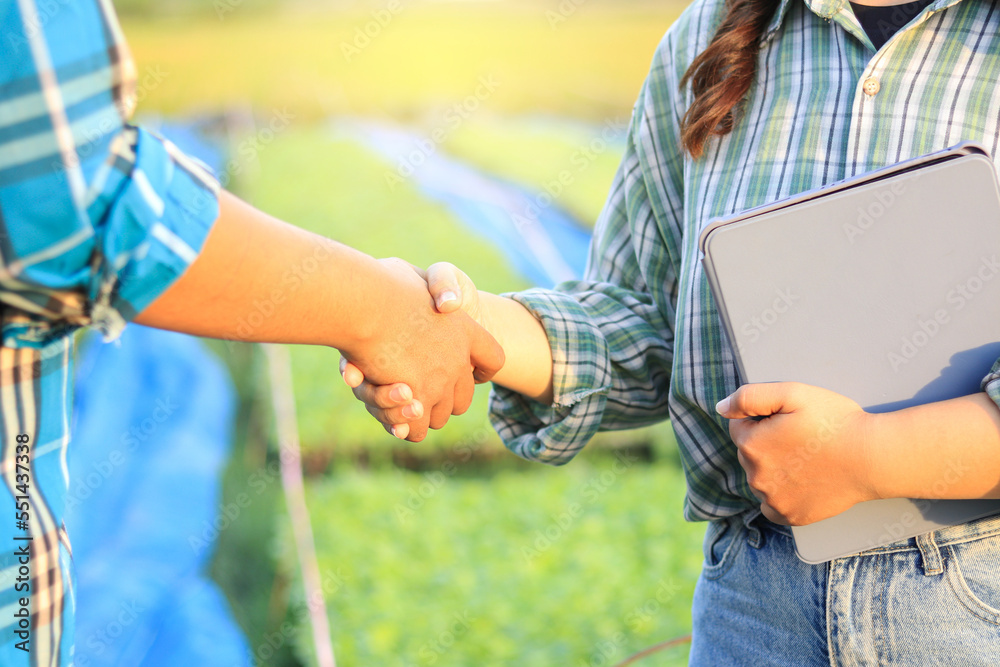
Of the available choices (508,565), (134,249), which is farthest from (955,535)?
(508,565)

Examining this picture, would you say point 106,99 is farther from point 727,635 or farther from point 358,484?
point 358,484

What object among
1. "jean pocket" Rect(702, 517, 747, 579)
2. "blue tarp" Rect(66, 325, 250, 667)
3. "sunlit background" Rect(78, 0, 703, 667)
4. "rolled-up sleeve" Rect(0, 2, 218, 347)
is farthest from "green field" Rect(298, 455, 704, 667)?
"rolled-up sleeve" Rect(0, 2, 218, 347)

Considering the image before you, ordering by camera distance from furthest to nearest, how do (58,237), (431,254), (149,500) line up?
(431,254)
(149,500)
(58,237)

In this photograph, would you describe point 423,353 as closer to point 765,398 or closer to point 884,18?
point 765,398

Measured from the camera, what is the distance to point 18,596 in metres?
0.52

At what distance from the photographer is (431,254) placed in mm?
4172

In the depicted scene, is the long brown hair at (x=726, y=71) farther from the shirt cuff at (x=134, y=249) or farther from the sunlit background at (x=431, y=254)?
the sunlit background at (x=431, y=254)

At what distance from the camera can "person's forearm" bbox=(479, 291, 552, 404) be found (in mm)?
870

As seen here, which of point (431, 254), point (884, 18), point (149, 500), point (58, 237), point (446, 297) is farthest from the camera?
point (431, 254)

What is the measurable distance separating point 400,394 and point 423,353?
0.05 m

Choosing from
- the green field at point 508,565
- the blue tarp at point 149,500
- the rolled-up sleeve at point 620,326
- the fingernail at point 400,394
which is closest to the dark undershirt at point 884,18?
the rolled-up sleeve at point 620,326

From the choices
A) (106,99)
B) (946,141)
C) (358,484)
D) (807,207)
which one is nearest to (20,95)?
(106,99)

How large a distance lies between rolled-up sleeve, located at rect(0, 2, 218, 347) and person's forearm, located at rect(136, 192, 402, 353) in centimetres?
4

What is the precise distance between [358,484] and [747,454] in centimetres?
203
